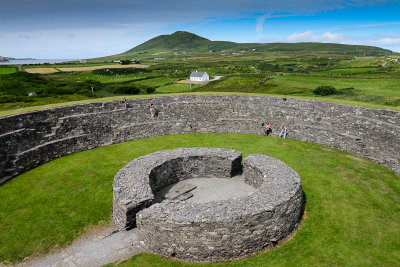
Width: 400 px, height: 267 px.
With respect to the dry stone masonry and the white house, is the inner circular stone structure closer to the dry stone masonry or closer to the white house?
the dry stone masonry

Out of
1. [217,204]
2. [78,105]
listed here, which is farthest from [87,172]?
[217,204]

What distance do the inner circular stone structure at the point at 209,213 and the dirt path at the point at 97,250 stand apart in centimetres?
62

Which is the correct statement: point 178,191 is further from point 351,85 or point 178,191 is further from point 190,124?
point 351,85

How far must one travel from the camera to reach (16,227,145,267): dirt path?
34.9ft

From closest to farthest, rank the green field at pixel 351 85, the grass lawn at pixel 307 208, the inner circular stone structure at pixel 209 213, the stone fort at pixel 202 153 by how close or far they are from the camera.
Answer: the inner circular stone structure at pixel 209 213
the stone fort at pixel 202 153
the grass lawn at pixel 307 208
the green field at pixel 351 85

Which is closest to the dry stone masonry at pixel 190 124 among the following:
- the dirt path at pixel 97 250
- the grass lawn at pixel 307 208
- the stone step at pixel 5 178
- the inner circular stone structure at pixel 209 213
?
the stone step at pixel 5 178

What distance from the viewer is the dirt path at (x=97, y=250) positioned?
10633 mm

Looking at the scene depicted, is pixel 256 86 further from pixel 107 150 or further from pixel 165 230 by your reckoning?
pixel 165 230

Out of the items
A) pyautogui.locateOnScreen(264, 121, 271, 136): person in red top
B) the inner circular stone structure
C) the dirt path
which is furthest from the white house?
the dirt path

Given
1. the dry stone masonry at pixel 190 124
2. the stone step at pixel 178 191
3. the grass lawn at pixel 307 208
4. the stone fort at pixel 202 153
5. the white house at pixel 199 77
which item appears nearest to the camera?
the stone fort at pixel 202 153

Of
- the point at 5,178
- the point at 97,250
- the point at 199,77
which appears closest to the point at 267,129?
the point at 97,250

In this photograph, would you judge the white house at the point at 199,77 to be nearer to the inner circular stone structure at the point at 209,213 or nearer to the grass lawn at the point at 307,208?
the grass lawn at the point at 307,208

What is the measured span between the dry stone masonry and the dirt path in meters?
10.7

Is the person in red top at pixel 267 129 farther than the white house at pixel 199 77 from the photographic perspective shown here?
No
